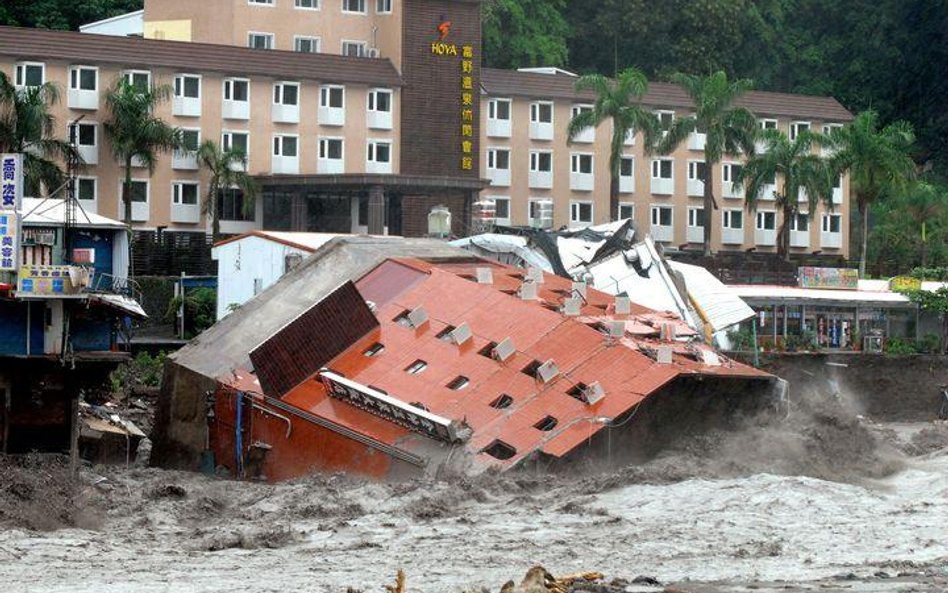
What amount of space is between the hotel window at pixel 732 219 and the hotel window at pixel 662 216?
258 cm

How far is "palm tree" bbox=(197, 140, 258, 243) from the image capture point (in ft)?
243

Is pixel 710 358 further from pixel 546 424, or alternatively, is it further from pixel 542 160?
pixel 542 160

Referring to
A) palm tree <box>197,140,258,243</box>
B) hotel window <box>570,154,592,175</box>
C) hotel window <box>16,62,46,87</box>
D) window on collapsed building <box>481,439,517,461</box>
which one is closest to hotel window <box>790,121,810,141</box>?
hotel window <box>570,154,592,175</box>

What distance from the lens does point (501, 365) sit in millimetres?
38656

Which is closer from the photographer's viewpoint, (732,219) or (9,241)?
(9,241)

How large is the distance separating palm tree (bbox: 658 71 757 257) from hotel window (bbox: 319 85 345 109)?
12.7 metres

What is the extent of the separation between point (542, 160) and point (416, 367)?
48.7m

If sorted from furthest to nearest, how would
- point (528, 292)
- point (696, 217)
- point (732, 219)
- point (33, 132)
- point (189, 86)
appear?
point (732, 219), point (696, 217), point (189, 86), point (33, 132), point (528, 292)

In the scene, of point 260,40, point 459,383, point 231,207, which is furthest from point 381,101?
point 459,383

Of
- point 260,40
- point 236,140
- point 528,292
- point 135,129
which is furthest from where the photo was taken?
point 260,40

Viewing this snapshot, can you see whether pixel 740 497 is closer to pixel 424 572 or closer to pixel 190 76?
pixel 424 572

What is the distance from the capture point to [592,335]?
38.9 m

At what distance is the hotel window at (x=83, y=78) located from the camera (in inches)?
2955

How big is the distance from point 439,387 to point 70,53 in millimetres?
40534
